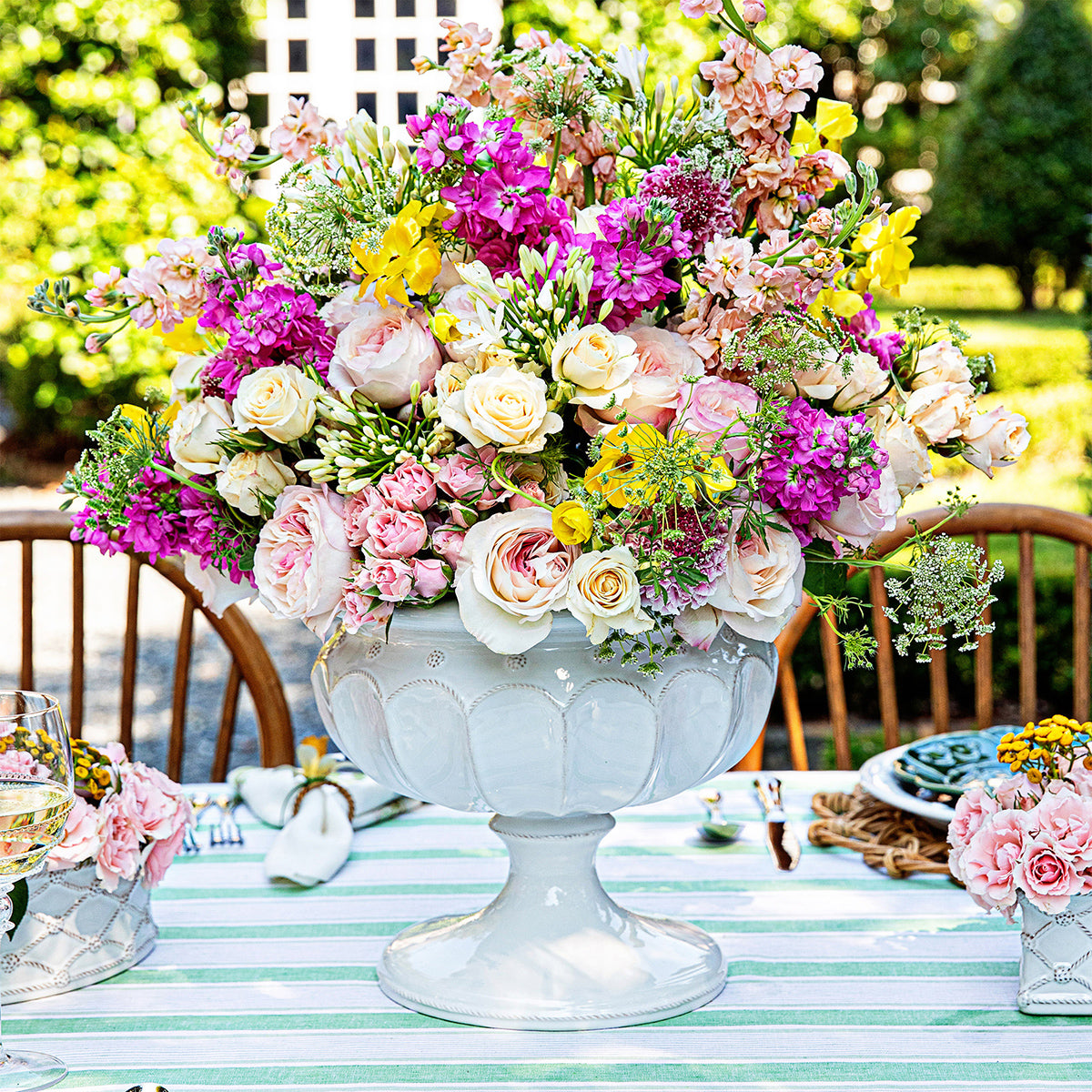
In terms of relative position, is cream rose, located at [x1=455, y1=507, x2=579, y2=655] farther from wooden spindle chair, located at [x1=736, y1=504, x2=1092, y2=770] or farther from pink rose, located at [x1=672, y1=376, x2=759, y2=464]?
wooden spindle chair, located at [x1=736, y1=504, x2=1092, y2=770]

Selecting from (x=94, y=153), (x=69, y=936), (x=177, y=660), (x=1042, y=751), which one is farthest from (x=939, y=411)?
→ (x=94, y=153)

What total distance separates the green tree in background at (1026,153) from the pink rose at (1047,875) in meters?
9.92

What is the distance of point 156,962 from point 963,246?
11556 millimetres

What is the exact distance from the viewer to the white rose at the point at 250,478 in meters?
1.00

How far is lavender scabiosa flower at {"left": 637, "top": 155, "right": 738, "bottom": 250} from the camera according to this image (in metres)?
0.98

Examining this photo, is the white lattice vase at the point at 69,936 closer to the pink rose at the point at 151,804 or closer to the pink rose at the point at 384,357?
the pink rose at the point at 151,804

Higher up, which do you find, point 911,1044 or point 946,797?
point 946,797

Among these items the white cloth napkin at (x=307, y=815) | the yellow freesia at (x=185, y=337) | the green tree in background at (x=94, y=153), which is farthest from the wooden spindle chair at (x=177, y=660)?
the green tree in background at (x=94, y=153)

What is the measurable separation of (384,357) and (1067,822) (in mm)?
636

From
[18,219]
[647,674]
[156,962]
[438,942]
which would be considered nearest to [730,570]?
[647,674]

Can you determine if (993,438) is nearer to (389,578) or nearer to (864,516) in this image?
(864,516)

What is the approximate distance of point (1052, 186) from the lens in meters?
10.7

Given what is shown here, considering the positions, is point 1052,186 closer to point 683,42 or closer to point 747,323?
point 683,42

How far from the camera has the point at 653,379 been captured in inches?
37.2
